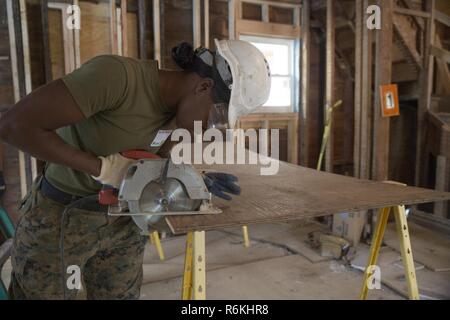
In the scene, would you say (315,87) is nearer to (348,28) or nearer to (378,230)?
(348,28)

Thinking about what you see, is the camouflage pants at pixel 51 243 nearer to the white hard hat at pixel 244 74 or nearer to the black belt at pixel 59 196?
the black belt at pixel 59 196

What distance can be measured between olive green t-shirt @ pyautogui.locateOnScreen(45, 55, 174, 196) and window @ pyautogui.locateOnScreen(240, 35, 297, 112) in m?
2.91

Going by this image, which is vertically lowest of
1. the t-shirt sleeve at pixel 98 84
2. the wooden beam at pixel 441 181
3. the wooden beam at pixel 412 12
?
the wooden beam at pixel 441 181

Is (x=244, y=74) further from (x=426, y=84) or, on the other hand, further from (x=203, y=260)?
(x=426, y=84)

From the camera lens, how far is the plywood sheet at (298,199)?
1.09 m

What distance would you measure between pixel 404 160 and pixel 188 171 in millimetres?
3996

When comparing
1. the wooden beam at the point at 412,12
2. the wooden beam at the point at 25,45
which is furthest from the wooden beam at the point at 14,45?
the wooden beam at the point at 412,12

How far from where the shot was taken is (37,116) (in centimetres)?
94

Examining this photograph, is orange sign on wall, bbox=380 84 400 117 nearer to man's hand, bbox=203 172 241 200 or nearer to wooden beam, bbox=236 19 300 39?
wooden beam, bbox=236 19 300 39

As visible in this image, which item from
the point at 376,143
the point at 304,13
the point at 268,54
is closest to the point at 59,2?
the point at 268,54

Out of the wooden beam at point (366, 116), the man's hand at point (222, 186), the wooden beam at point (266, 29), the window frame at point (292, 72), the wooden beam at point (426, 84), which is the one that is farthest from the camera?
the window frame at point (292, 72)

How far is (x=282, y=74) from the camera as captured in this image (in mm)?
4086

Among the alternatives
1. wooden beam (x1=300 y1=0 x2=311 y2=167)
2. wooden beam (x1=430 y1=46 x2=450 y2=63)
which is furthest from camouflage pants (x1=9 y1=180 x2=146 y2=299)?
wooden beam (x1=430 y1=46 x2=450 y2=63)

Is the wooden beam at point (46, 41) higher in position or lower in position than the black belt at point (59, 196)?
higher
